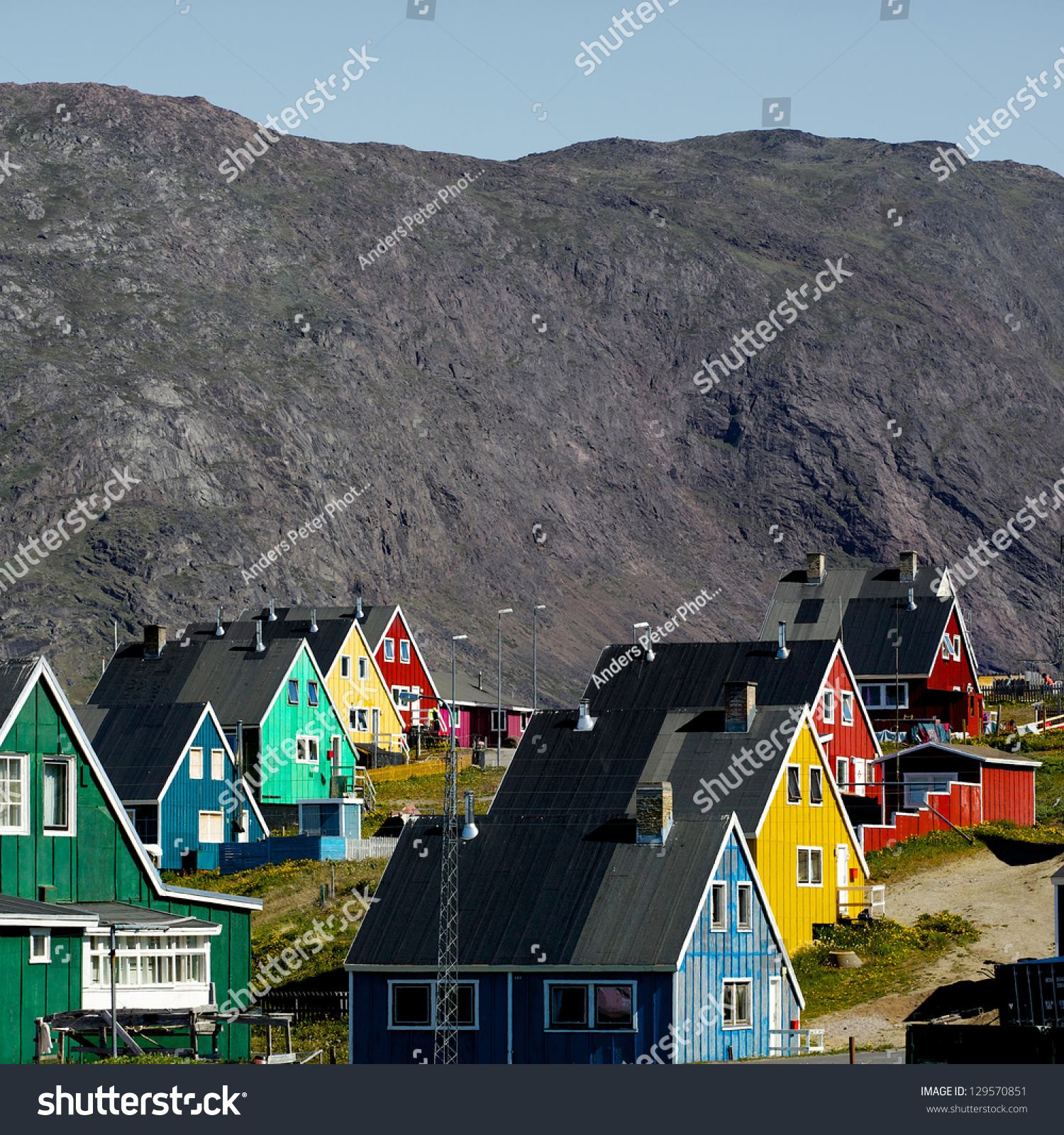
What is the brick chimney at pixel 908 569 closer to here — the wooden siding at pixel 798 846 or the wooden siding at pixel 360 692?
the wooden siding at pixel 360 692

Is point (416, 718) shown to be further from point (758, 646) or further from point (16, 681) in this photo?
point (16, 681)

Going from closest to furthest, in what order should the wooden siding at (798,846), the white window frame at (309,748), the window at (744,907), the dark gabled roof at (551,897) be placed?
the dark gabled roof at (551,897)
the window at (744,907)
the wooden siding at (798,846)
the white window frame at (309,748)

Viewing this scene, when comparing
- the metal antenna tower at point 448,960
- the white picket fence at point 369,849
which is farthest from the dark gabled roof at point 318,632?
the metal antenna tower at point 448,960

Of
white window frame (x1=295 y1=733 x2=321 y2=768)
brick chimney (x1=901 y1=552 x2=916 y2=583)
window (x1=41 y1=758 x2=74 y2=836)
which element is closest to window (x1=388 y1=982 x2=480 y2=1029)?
window (x1=41 y1=758 x2=74 y2=836)

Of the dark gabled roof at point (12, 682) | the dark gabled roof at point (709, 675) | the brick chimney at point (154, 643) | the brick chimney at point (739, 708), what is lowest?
the dark gabled roof at point (12, 682)

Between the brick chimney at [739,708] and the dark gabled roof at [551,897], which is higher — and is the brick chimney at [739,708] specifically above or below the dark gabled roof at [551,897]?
above

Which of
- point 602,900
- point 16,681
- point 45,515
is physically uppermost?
point 45,515

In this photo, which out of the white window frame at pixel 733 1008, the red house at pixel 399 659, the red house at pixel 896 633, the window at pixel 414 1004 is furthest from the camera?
the red house at pixel 399 659
